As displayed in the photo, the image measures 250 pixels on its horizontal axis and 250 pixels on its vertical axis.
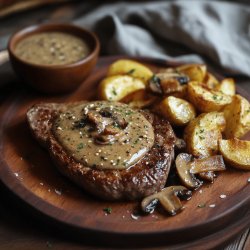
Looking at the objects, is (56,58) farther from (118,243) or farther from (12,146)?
(118,243)

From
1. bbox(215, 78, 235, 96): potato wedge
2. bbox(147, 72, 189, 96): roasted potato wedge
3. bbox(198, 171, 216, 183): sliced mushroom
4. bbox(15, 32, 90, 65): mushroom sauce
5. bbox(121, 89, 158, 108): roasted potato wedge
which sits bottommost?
bbox(198, 171, 216, 183): sliced mushroom

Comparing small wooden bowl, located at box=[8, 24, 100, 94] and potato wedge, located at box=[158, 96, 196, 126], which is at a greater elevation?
small wooden bowl, located at box=[8, 24, 100, 94]

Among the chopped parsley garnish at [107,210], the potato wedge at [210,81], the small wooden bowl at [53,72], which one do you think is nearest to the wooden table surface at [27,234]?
the chopped parsley garnish at [107,210]

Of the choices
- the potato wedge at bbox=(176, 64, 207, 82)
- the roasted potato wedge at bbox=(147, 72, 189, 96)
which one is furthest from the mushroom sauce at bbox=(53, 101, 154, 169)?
the potato wedge at bbox=(176, 64, 207, 82)

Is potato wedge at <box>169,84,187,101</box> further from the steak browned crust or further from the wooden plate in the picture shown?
the wooden plate

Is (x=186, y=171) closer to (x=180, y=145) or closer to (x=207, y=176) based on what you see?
(x=207, y=176)

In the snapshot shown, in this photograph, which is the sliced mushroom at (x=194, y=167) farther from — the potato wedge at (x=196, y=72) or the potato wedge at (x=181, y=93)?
the potato wedge at (x=196, y=72)
